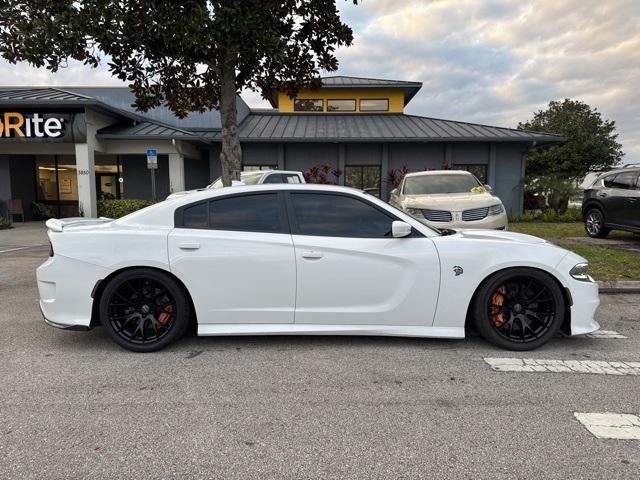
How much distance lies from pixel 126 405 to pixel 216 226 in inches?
65.1

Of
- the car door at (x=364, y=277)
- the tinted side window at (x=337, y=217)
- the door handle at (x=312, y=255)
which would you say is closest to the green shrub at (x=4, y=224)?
the tinted side window at (x=337, y=217)

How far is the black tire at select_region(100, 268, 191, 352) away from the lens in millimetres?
3709

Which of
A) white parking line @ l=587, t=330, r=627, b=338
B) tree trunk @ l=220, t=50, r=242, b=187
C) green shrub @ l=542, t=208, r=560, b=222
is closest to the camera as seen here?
white parking line @ l=587, t=330, r=627, b=338

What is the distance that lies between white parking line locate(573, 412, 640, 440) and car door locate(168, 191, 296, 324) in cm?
231

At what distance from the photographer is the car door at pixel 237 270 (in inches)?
146

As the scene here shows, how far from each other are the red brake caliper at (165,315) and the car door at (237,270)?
10.6 inches

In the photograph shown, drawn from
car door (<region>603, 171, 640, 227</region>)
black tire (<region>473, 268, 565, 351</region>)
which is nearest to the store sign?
black tire (<region>473, 268, 565, 351</region>)

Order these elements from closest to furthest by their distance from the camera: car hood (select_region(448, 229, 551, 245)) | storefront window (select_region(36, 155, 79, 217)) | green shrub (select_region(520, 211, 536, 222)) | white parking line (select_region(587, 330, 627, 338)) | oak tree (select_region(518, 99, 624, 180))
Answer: car hood (select_region(448, 229, 551, 245)), white parking line (select_region(587, 330, 627, 338)), green shrub (select_region(520, 211, 536, 222)), storefront window (select_region(36, 155, 79, 217)), oak tree (select_region(518, 99, 624, 180))

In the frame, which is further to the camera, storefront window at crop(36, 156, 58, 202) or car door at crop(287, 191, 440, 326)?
storefront window at crop(36, 156, 58, 202)

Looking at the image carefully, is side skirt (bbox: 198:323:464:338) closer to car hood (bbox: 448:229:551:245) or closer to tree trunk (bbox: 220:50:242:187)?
car hood (bbox: 448:229:551:245)

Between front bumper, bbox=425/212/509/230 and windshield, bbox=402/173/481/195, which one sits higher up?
windshield, bbox=402/173/481/195

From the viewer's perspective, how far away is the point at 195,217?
3.89 m

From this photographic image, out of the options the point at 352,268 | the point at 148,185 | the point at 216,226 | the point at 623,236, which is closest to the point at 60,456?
the point at 216,226

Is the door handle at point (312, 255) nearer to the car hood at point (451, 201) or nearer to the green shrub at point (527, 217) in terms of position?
the car hood at point (451, 201)
